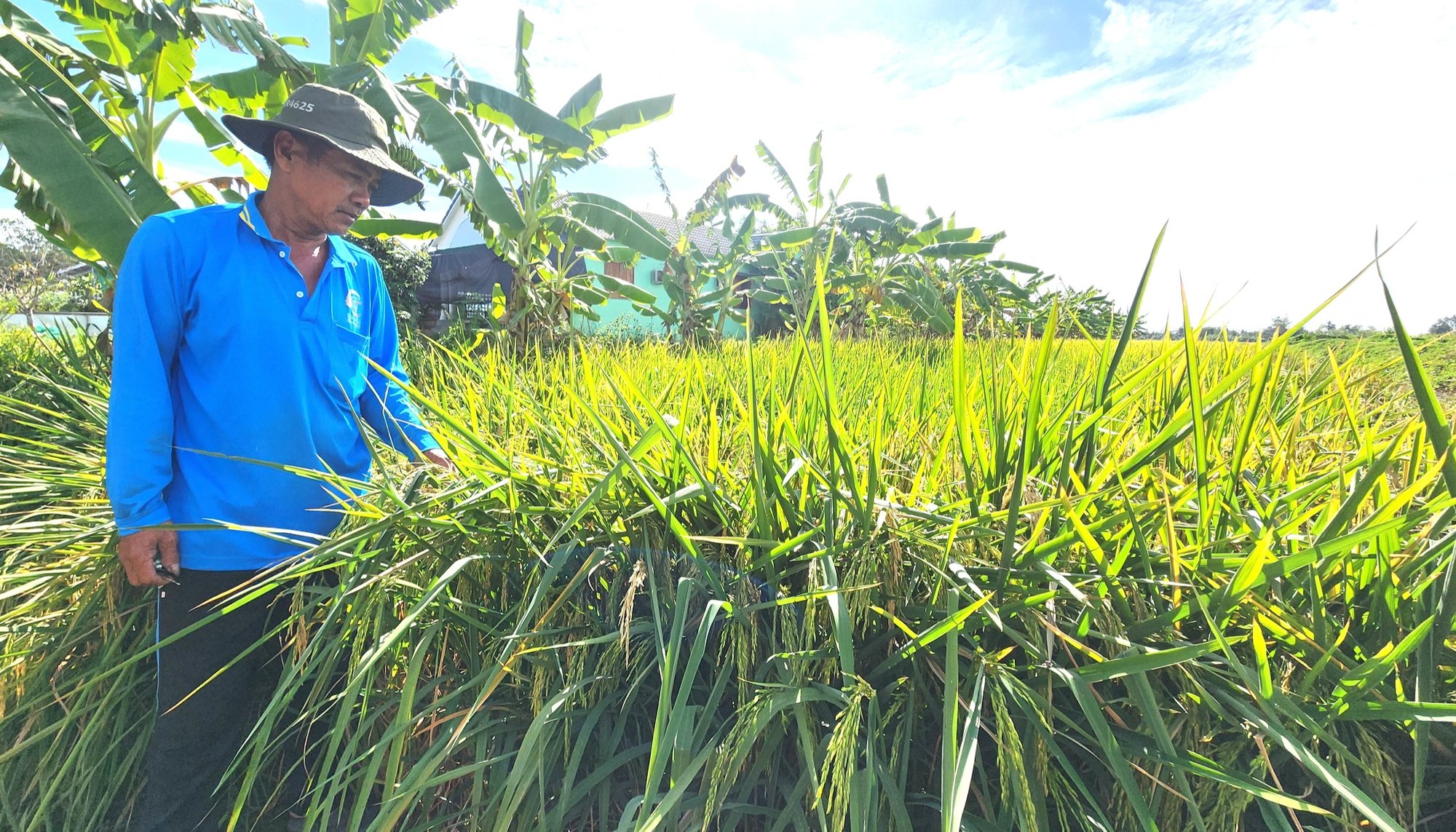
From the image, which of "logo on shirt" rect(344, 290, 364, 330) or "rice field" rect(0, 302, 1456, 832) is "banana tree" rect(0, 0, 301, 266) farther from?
"rice field" rect(0, 302, 1456, 832)

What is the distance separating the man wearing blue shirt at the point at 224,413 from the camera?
5.00 feet

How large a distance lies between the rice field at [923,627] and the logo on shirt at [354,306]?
0.73 m

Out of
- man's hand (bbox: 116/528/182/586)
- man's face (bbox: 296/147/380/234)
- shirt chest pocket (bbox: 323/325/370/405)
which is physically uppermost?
man's face (bbox: 296/147/380/234)

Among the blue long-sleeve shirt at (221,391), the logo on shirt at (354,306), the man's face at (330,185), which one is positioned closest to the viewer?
the blue long-sleeve shirt at (221,391)

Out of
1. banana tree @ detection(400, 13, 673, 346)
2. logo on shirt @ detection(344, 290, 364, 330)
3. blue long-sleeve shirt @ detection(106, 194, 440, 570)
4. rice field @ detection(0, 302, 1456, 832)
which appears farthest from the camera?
banana tree @ detection(400, 13, 673, 346)

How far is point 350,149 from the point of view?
1.70 meters

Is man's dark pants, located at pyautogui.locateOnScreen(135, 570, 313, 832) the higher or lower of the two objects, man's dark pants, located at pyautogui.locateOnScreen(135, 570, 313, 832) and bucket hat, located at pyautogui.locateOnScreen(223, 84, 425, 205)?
the lower

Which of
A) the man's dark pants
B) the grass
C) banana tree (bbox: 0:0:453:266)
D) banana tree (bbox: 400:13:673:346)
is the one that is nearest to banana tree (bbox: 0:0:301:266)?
banana tree (bbox: 0:0:453:266)

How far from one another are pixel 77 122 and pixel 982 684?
5.54m

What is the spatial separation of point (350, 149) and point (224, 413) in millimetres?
764

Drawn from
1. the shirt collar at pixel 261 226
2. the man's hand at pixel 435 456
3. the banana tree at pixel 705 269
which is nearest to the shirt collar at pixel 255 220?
the shirt collar at pixel 261 226

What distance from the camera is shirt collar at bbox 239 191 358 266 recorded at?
5.60 ft

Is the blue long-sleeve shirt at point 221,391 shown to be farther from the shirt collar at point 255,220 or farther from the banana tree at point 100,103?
the banana tree at point 100,103

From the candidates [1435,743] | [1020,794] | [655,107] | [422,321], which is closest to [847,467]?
[1020,794]
